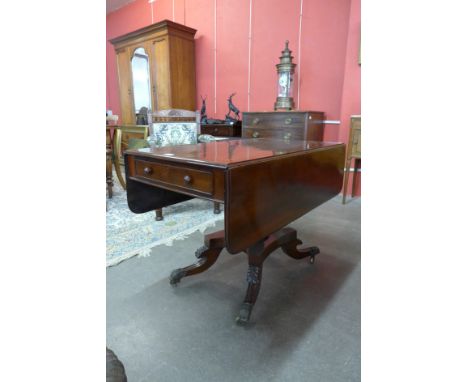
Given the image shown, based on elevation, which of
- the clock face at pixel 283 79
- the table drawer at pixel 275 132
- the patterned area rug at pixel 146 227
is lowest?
the patterned area rug at pixel 146 227

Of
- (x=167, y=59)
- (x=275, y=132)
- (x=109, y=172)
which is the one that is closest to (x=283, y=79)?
(x=275, y=132)

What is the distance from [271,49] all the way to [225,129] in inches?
45.3

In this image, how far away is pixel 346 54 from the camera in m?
2.92

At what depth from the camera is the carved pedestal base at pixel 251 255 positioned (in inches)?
50.4

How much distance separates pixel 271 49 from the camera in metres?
3.53

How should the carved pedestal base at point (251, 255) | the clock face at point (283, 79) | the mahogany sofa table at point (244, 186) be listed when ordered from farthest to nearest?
the clock face at point (283, 79)
the carved pedestal base at point (251, 255)
the mahogany sofa table at point (244, 186)

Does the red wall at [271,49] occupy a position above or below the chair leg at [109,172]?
above

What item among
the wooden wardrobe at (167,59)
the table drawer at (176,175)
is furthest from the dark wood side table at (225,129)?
the table drawer at (176,175)

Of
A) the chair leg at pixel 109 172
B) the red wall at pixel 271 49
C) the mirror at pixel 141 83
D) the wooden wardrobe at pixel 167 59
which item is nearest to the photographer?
the chair leg at pixel 109 172

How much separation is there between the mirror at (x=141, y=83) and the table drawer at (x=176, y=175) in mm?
3512

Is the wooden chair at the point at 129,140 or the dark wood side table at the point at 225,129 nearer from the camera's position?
the wooden chair at the point at 129,140

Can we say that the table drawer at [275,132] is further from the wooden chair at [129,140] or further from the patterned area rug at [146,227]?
the wooden chair at [129,140]
